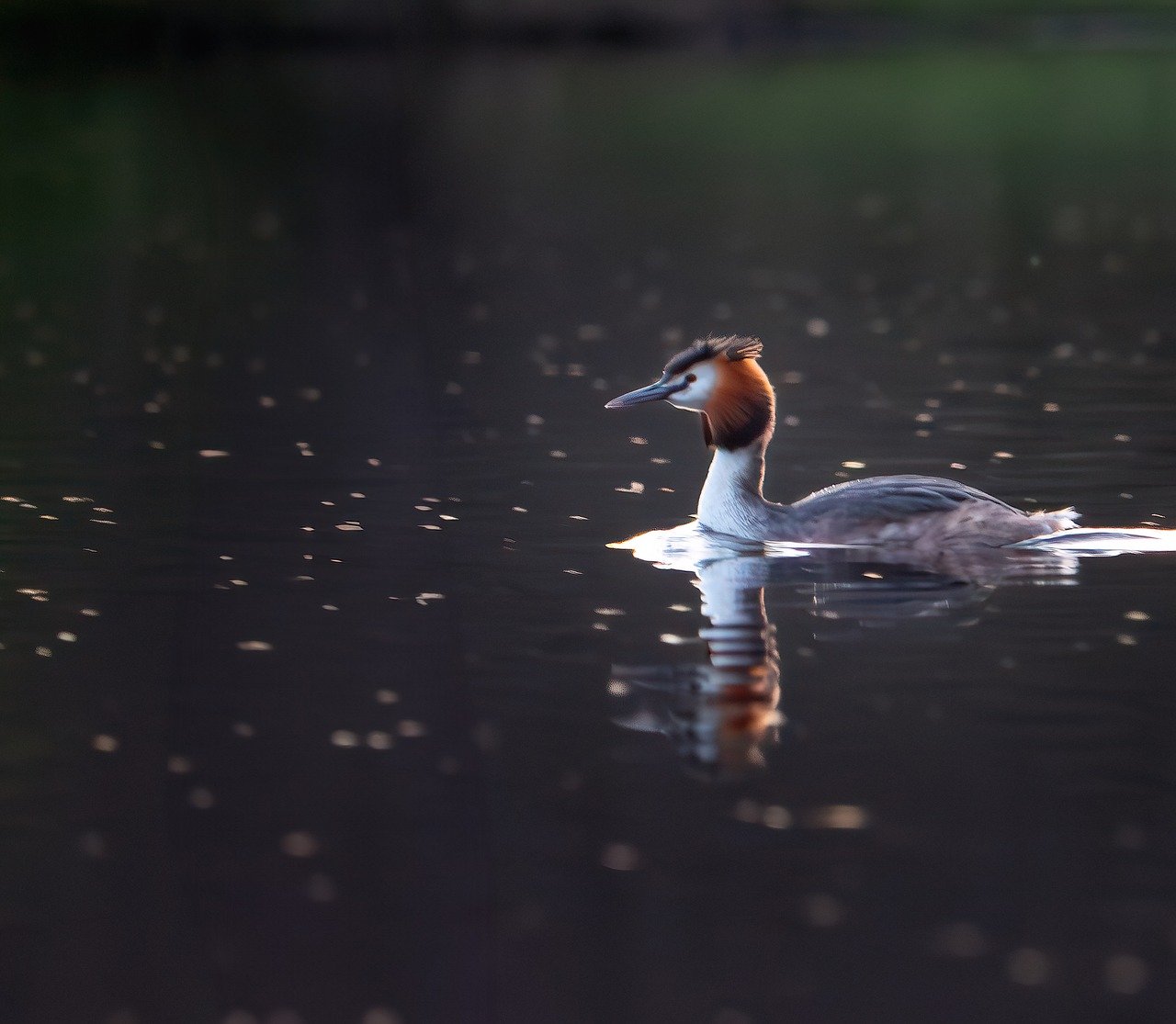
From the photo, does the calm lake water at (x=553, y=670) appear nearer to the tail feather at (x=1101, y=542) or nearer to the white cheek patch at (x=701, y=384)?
the tail feather at (x=1101, y=542)

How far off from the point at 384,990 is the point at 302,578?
16.1 ft

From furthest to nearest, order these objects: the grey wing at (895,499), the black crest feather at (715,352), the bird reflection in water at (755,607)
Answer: the black crest feather at (715,352) < the grey wing at (895,499) < the bird reflection in water at (755,607)

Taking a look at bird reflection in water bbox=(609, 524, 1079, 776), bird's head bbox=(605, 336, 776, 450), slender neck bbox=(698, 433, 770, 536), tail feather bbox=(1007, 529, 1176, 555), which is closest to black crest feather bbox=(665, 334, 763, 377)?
bird's head bbox=(605, 336, 776, 450)

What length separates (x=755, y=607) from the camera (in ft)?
35.2

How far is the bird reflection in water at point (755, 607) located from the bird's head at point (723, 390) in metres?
0.62

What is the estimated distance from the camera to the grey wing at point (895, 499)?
11695 mm

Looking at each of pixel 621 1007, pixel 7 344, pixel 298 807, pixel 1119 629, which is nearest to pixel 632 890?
pixel 621 1007

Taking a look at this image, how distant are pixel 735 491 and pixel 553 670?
3.10 metres

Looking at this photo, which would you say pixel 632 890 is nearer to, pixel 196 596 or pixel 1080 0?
pixel 196 596

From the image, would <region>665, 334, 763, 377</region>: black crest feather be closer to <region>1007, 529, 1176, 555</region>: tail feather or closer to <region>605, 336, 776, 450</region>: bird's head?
<region>605, 336, 776, 450</region>: bird's head

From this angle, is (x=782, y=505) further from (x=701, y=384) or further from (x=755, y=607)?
(x=755, y=607)

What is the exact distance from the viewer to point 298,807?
7.98 m

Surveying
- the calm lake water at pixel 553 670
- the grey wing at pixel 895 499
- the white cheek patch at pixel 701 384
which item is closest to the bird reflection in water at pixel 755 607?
the calm lake water at pixel 553 670

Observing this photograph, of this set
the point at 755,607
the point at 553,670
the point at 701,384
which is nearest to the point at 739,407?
the point at 701,384
